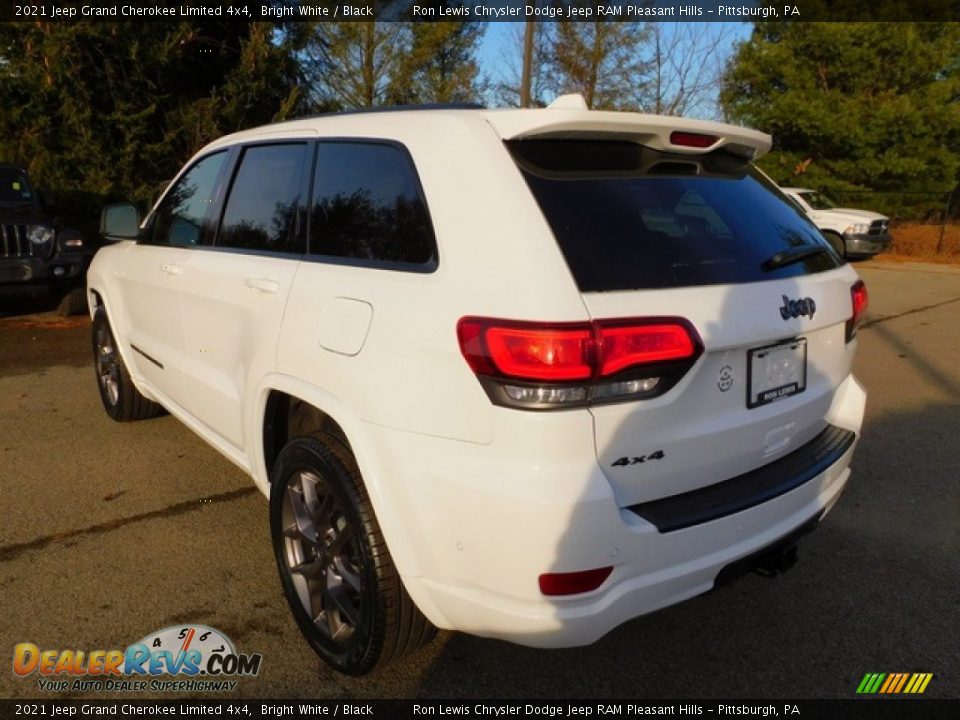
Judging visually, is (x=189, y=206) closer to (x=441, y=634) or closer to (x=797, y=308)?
(x=441, y=634)

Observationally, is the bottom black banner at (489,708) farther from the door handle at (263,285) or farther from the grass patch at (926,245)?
the grass patch at (926,245)

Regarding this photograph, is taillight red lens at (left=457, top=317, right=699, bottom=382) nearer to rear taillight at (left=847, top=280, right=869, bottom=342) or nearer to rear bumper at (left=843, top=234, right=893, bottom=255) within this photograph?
rear taillight at (left=847, top=280, right=869, bottom=342)

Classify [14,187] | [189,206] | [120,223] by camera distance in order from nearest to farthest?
[189,206] < [120,223] < [14,187]

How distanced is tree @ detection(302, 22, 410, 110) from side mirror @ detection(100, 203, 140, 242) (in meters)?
15.7

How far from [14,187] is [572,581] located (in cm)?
948

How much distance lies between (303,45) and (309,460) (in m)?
13.4

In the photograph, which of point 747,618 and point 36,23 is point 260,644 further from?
point 36,23

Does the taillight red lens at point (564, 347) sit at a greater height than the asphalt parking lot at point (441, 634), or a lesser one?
greater

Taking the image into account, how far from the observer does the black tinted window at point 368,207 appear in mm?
2248

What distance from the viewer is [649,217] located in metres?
2.22

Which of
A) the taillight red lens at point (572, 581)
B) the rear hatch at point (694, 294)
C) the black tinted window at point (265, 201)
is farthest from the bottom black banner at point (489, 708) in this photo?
the black tinted window at point (265, 201)

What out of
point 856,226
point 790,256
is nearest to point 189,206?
point 790,256

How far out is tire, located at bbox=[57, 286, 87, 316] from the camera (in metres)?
8.76

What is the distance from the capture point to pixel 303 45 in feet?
45.7
